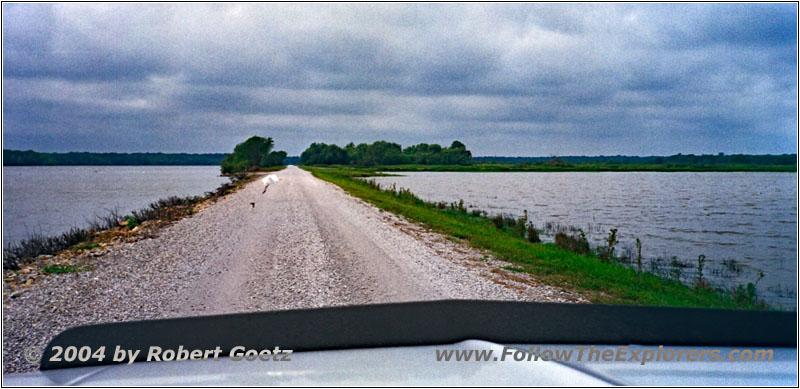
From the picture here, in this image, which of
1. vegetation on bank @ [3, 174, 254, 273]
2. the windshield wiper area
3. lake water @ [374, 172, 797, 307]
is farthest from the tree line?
the windshield wiper area

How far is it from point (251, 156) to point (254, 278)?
1305 inches

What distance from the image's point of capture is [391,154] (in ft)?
255

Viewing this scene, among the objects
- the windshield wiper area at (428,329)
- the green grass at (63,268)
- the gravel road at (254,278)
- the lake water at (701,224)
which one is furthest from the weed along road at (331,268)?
the lake water at (701,224)

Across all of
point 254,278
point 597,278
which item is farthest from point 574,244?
point 254,278

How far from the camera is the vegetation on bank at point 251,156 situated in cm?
3659

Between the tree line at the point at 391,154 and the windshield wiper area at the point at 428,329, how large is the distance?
5469cm

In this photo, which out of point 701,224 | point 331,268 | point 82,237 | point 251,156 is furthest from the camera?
point 251,156

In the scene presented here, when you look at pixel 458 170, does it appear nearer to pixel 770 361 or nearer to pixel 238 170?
pixel 238 170

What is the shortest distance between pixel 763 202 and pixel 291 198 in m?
19.0

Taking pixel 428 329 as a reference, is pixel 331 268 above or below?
below

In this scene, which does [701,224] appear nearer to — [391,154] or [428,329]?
[428,329]

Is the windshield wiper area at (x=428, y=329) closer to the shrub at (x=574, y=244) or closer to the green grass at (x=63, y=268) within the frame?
the green grass at (x=63, y=268)

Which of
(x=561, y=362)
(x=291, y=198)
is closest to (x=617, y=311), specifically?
(x=561, y=362)

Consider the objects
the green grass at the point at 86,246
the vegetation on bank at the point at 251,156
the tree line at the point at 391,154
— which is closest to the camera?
the green grass at the point at 86,246
